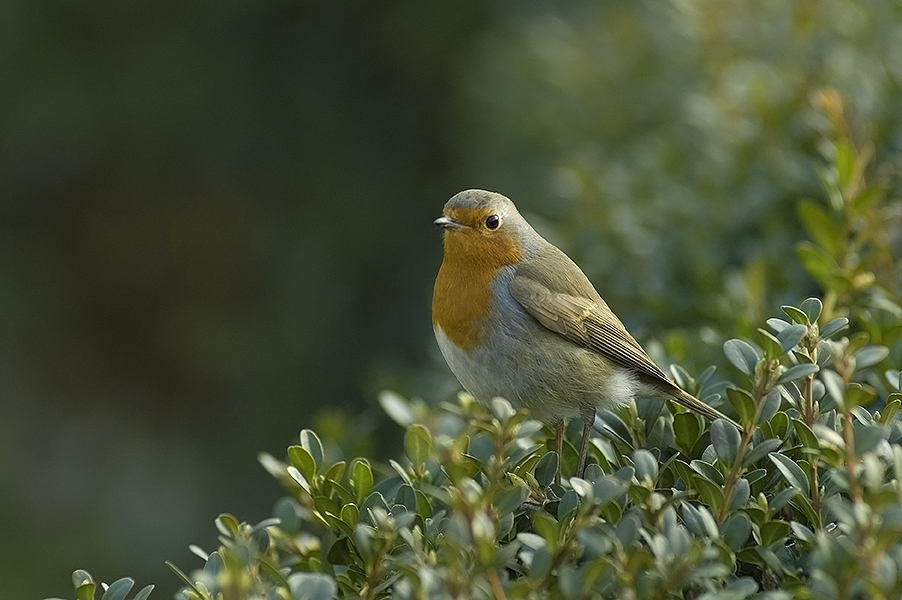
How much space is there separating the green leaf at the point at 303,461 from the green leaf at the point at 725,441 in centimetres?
74

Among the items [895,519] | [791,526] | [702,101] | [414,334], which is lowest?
[414,334]

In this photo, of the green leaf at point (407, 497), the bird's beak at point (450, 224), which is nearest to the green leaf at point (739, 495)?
the green leaf at point (407, 497)

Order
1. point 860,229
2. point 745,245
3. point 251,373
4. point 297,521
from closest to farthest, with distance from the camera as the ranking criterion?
point 297,521 < point 860,229 < point 745,245 < point 251,373

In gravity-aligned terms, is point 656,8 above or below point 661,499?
above

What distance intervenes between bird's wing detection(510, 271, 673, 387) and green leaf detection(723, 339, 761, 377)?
67 centimetres

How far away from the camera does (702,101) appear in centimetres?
349

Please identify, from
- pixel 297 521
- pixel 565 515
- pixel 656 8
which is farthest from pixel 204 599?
pixel 656 8

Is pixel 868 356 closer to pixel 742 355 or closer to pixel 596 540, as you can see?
pixel 742 355

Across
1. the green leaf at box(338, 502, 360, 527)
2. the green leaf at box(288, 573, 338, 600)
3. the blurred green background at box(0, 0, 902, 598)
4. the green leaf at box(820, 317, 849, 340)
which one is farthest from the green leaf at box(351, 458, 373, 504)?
the blurred green background at box(0, 0, 902, 598)

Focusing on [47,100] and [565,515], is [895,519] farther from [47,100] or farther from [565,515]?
[47,100]

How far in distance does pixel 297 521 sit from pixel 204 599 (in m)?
0.31

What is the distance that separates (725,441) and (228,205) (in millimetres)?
5286

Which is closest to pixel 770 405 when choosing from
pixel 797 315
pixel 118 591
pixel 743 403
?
pixel 743 403

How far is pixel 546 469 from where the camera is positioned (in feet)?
6.56
